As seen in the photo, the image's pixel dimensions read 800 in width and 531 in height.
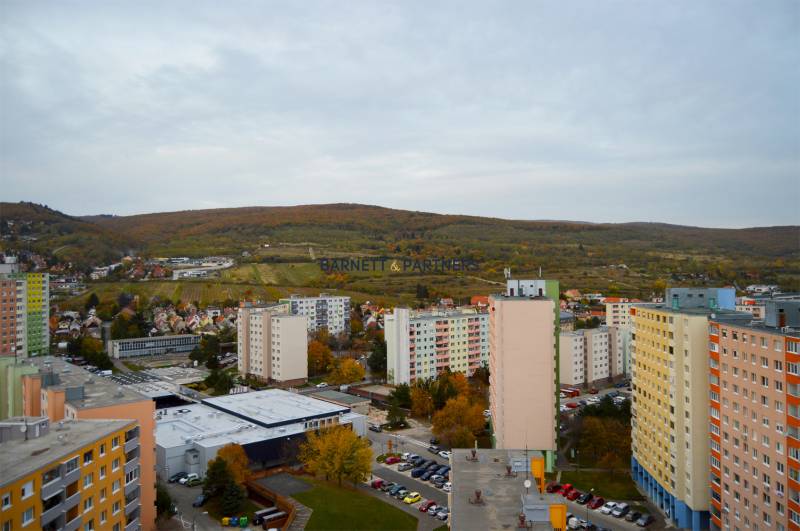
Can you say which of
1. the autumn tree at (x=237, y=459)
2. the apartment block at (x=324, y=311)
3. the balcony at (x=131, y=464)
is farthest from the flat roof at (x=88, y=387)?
the apartment block at (x=324, y=311)

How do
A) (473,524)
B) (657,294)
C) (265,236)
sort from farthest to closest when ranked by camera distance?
(265,236), (657,294), (473,524)

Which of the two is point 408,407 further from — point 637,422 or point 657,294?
point 657,294

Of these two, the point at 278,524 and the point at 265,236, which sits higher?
the point at 265,236

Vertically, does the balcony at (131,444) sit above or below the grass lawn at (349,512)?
above

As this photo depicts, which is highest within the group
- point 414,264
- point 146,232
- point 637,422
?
point 146,232

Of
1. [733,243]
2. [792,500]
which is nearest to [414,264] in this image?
[733,243]

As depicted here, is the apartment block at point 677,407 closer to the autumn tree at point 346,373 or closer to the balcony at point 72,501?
the balcony at point 72,501

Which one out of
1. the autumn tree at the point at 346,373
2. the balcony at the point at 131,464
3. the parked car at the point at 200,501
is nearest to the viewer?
the balcony at the point at 131,464
